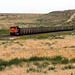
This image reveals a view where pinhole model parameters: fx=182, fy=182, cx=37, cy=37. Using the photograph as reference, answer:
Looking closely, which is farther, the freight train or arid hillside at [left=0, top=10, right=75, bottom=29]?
arid hillside at [left=0, top=10, right=75, bottom=29]

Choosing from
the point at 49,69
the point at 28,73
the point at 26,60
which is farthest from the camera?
the point at 26,60

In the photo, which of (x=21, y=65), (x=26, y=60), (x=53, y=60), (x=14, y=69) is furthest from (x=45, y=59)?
(x=14, y=69)

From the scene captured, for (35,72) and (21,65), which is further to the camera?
(21,65)

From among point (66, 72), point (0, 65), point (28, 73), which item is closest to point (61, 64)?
point (66, 72)

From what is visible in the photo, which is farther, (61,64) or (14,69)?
(61,64)

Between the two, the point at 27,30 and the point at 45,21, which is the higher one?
the point at 27,30

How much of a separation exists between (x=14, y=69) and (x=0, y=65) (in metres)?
1.79

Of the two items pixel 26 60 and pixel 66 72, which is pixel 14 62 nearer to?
pixel 26 60

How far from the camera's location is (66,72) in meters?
13.5

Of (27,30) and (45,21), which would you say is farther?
(45,21)

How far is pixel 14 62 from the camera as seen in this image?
16406 mm

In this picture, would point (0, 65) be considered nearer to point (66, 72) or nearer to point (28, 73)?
A: point (28, 73)

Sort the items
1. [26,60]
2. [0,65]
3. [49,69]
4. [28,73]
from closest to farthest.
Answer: [28,73]
[49,69]
[0,65]
[26,60]

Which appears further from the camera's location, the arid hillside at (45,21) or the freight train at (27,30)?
the arid hillside at (45,21)
